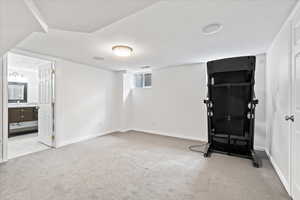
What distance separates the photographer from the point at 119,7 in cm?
137

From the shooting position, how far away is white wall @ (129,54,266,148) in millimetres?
3395

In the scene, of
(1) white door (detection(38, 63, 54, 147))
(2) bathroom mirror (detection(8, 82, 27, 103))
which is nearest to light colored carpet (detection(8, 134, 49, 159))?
(1) white door (detection(38, 63, 54, 147))

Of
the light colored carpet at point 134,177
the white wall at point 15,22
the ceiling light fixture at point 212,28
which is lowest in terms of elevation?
the light colored carpet at point 134,177

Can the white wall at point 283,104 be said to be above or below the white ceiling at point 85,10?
below

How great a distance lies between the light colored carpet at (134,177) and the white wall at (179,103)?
118 cm

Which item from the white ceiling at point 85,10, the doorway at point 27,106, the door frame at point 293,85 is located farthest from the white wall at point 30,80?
the door frame at point 293,85

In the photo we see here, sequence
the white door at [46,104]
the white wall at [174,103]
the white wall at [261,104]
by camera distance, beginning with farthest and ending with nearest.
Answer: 1. the white wall at [174,103]
2. the white door at [46,104]
3. the white wall at [261,104]

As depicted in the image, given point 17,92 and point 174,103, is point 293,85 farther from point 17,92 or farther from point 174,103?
point 17,92

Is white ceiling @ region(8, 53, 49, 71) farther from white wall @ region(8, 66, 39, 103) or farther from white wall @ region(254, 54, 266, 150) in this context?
white wall @ region(254, 54, 266, 150)

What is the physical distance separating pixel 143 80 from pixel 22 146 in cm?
399

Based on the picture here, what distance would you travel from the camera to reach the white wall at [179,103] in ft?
11.1

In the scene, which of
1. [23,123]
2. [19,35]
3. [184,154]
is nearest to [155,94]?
[184,154]

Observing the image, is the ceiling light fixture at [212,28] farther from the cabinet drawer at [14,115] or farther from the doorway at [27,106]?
the cabinet drawer at [14,115]

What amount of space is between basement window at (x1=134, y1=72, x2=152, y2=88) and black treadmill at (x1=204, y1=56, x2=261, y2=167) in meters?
2.62
